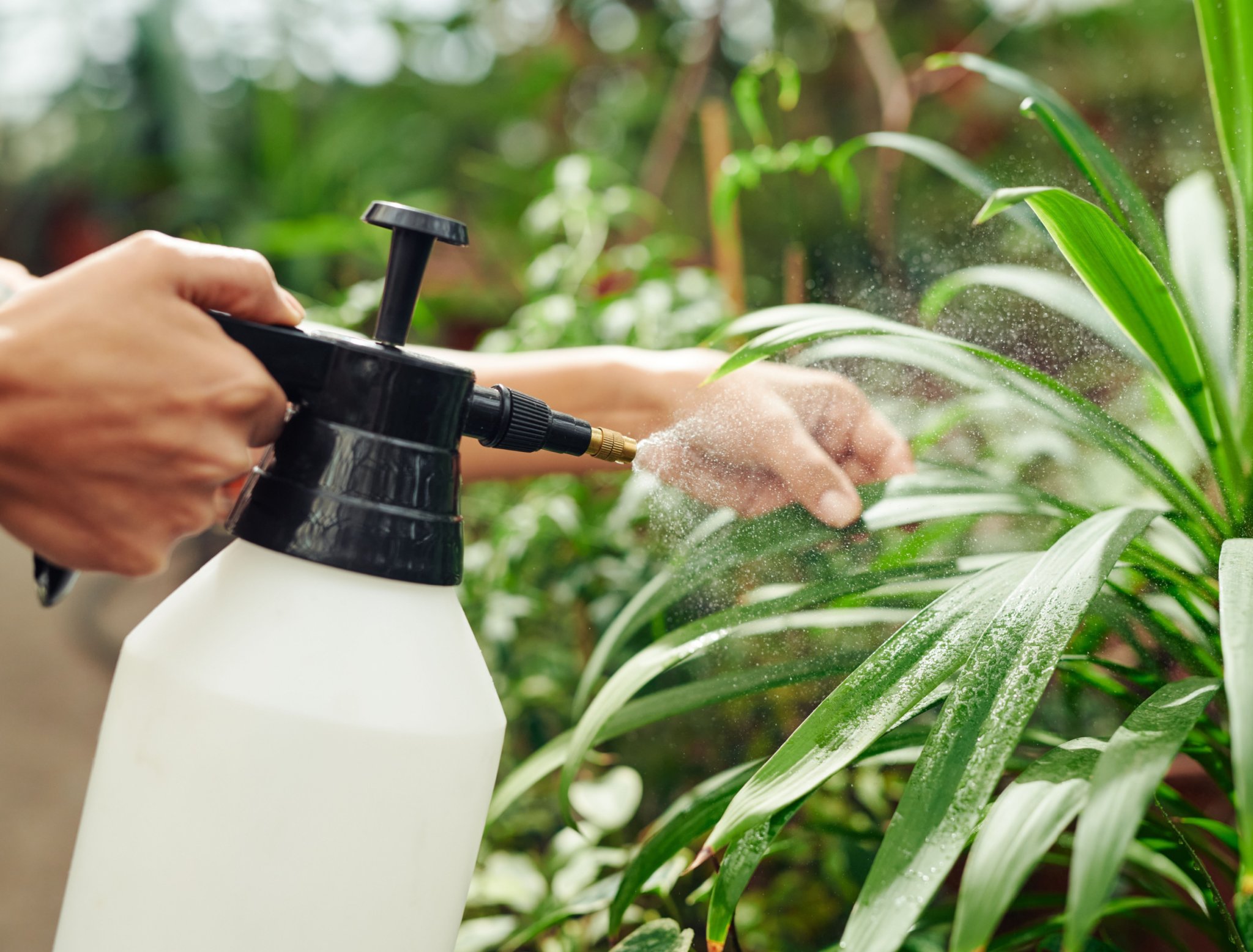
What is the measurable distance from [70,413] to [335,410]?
0.09m

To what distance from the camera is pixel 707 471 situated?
0.54 metres

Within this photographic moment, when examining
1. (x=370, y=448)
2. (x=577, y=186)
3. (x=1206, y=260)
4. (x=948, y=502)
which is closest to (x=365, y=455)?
(x=370, y=448)

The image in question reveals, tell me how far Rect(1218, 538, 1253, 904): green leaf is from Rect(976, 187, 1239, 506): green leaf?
14cm

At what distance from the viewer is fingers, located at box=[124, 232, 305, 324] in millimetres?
341

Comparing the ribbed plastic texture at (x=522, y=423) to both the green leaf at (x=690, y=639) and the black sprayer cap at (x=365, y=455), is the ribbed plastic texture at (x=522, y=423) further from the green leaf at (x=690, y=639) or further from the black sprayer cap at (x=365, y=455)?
the green leaf at (x=690, y=639)

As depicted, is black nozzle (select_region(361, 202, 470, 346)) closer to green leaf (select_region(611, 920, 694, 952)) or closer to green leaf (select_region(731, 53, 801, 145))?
green leaf (select_region(611, 920, 694, 952))

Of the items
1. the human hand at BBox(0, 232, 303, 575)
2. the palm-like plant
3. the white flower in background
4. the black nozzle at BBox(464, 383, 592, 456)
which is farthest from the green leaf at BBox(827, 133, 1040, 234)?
the white flower in background

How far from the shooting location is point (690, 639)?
508mm

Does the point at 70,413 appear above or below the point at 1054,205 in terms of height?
below

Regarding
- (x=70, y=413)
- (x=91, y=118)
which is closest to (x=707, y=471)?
(x=70, y=413)

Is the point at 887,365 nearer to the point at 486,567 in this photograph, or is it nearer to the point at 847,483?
the point at 847,483

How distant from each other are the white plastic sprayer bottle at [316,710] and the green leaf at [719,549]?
0.19m

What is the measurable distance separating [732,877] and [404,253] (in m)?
0.30

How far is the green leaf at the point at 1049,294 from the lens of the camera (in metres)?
0.58
